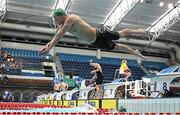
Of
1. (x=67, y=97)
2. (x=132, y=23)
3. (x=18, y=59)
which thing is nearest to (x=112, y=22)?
(x=132, y=23)

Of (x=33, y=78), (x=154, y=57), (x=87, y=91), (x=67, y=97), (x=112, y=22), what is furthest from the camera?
(x=154, y=57)

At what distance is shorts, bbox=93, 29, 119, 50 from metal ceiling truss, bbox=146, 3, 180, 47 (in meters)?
19.6

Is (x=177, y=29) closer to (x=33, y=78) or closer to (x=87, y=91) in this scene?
(x=33, y=78)

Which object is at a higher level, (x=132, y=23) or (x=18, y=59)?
(x=132, y=23)

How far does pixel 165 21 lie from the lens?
27016 millimetres

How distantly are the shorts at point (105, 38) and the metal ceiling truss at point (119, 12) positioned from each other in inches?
708

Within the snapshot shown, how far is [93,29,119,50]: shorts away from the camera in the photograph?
5.61 metres

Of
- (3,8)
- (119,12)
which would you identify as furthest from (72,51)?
(3,8)

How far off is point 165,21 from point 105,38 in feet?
73.3

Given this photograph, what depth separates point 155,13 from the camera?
26.1m

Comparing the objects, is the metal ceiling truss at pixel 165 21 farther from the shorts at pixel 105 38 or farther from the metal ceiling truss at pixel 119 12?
the shorts at pixel 105 38

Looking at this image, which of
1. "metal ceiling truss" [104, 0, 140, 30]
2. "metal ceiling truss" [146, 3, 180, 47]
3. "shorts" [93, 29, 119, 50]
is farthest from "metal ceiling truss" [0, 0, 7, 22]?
"shorts" [93, 29, 119, 50]

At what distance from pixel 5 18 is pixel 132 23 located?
34.4 ft

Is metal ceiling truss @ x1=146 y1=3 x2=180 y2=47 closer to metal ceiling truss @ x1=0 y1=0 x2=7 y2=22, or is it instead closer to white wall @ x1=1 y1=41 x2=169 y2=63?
white wall @ x1=1 y1=41 x2=169 y2=63
